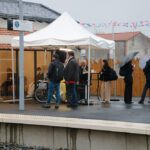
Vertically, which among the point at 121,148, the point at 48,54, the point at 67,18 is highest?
the point at 67,18

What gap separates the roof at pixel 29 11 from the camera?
14914 mm

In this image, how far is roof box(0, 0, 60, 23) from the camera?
14914mm

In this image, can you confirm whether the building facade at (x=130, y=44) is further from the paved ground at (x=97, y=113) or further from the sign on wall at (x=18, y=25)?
the sign on wall at (x=18, y=25)

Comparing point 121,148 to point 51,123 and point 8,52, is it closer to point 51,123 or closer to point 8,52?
point 51,123

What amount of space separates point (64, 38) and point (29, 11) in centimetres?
500

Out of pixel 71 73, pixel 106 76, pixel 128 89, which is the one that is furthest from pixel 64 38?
pixel 128 89

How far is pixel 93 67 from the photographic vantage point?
67.4 feet

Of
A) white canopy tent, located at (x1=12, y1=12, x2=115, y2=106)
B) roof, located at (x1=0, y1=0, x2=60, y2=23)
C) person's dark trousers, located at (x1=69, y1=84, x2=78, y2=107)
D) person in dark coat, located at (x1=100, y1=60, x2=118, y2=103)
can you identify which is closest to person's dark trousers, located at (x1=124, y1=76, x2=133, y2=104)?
person in dark coat, located at (x1=100, y1=60, x2=118, y2=103)

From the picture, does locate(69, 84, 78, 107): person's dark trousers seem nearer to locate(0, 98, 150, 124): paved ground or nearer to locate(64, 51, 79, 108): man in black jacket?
locate(64, 51, 79, 108): man in black jacket

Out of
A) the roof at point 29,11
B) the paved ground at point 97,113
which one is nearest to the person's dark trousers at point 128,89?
the paved ground at point 97,113

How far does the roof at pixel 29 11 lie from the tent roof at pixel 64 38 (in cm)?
248

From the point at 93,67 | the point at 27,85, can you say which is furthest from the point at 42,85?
the point at 93,67

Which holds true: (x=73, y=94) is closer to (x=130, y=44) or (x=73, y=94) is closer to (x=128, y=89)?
(x=128, y=89)

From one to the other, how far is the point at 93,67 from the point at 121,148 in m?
13.5
